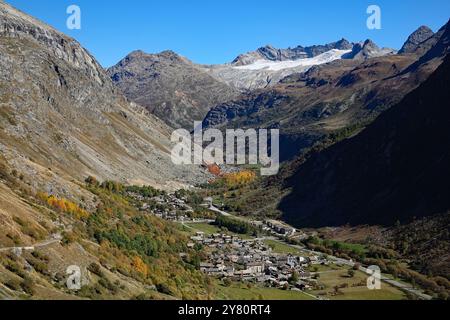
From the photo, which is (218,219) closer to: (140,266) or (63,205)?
(63,205)

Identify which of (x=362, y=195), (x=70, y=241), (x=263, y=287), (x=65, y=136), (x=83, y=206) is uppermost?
(x=65, y=136)

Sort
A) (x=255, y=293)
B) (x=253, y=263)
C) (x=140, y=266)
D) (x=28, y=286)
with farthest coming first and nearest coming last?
(x=253, y=263) → (x=255, y=293) → (x=140, y=266) → (x=28, y=286)

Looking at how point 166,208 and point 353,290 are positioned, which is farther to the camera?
point 166,208

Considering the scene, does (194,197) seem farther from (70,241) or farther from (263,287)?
(70,241)

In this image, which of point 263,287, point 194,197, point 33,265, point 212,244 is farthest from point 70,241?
point 194,197

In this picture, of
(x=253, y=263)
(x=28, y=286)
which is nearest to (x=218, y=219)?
(x=253, y=263)
